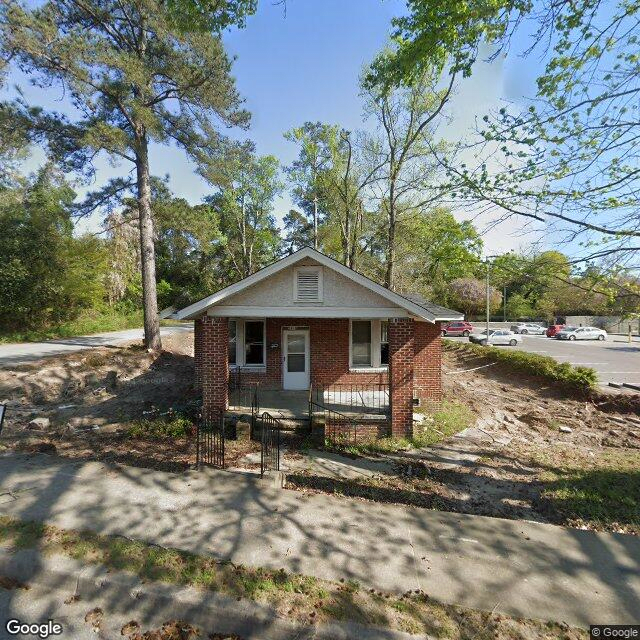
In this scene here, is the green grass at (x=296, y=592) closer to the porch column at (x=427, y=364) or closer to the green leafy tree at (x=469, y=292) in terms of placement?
the porch column at (x=427, y=364)

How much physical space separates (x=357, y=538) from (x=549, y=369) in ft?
43.8

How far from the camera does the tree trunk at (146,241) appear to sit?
52.7 ft

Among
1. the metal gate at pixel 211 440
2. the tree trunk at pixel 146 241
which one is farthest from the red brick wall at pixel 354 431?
the tree trunk at pixel 146 241

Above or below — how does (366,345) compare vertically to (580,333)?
below

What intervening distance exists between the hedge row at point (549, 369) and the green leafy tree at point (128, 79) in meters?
16.9

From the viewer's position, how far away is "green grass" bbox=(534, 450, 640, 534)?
17.8 feet

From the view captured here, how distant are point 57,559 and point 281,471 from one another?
3527 mm

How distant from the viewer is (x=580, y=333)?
36375mm

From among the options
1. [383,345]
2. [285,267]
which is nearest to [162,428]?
[285,267]

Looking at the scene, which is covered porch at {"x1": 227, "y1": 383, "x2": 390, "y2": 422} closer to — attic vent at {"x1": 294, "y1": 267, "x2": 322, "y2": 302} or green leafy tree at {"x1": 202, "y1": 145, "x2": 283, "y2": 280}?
attic vent at {"x1": 294, "y1": 267, "x2": 322, "y2": 302}

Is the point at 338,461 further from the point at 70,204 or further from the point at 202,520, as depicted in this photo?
the point at 70,204

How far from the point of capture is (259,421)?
28.4 ft

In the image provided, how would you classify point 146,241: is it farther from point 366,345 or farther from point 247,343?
point 366,345

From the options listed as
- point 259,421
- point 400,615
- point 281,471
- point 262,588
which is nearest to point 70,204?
point 259,421
